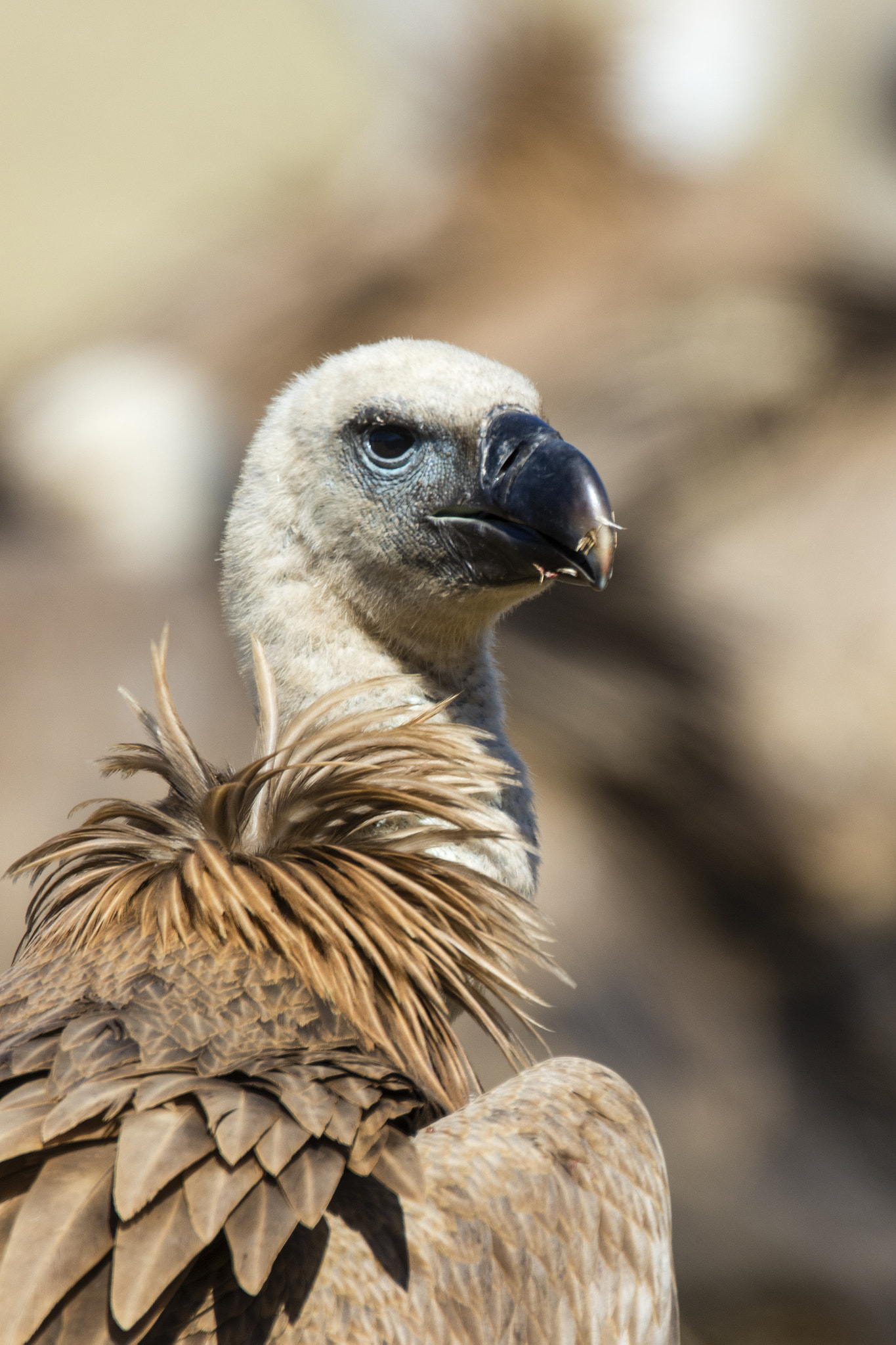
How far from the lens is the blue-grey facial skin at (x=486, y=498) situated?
187 cm

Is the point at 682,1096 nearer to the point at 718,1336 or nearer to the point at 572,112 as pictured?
the point at 718,1336

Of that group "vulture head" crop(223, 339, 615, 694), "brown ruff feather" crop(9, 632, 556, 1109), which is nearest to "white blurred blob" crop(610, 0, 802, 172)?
"vulture head" crop(223, 339, 615, 694)

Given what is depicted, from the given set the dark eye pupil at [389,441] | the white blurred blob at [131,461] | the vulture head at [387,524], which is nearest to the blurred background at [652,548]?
the white blurred blob at [131,461]

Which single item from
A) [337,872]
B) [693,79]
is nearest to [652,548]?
[693,79]

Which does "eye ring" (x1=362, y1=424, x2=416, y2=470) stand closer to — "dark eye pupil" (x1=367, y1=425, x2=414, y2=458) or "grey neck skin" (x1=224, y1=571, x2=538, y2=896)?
"dark eye pupil" (x1=367, y1=425, x2=414, y2=458)

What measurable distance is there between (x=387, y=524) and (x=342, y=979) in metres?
0.73

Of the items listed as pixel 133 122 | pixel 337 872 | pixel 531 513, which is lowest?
pixel 337 872

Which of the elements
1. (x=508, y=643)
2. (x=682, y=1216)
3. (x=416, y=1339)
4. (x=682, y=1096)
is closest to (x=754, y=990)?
(x=682, y=1096)

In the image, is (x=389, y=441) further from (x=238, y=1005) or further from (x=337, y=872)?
(x=238, y=1005)

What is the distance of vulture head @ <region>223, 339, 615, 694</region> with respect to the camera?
6.70 ft

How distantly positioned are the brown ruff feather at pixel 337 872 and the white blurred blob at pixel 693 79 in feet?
17.1

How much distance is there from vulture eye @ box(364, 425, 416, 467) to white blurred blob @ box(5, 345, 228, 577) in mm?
3424

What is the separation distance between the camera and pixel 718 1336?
4414mm

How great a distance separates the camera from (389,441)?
2.11m
